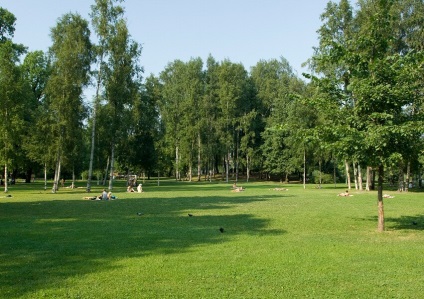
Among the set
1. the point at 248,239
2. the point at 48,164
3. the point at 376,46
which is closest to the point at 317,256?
the point at 248,239

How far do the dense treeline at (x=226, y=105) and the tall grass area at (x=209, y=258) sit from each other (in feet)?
10.5

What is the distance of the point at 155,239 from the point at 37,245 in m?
3.16

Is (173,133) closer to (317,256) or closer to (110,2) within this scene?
(110,2)

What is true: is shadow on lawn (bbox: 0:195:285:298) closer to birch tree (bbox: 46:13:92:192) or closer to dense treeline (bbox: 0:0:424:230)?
dense treeline (bbox: 0:0:424:230)

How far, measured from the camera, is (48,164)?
44.6 meters

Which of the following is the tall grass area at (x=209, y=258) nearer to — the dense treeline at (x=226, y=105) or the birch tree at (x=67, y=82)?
the dense treeline at (x=226, y=105)

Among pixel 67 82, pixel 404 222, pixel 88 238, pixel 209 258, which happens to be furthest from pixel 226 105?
pixel 209 258

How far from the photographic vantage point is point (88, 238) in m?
11.9

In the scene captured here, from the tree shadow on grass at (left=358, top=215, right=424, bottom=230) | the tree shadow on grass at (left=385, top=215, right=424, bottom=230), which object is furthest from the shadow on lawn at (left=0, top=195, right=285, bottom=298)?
the tree shadow on grass at (left=385, top=215, right=424, bottom=230)

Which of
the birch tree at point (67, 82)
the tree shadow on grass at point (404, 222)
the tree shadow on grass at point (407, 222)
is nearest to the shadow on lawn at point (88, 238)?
the tree shadow on grass at point (404, 222)

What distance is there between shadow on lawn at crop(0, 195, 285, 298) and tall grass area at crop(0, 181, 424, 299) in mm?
27

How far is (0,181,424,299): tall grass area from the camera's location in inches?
273

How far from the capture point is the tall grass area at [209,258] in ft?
22.8

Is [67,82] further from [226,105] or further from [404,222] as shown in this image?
[226,105]
